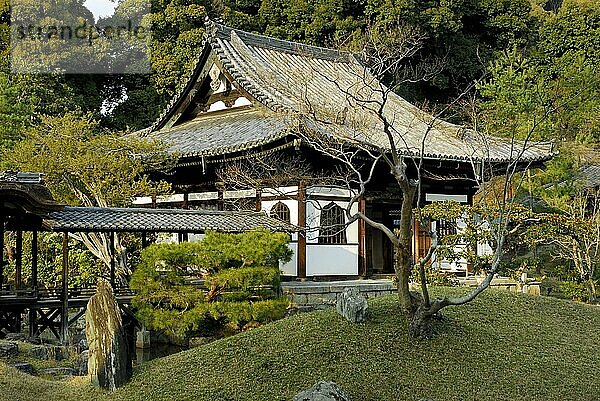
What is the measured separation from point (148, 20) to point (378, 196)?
23046mm

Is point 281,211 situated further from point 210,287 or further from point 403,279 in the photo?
point 403,279

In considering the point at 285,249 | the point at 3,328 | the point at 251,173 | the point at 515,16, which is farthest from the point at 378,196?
the point at 515,16

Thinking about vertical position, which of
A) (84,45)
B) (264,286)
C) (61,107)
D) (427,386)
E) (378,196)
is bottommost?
(427,386)

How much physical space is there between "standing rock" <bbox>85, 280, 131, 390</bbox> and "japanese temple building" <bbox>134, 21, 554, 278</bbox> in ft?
21.5

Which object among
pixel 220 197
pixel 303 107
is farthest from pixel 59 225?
pixel 220 197

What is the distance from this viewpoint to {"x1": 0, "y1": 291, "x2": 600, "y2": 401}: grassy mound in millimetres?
9547

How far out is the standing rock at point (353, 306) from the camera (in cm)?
1170

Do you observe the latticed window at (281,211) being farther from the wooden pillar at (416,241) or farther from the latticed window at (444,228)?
the latticed window at (444,228)

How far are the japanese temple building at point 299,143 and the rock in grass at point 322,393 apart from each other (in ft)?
22.7

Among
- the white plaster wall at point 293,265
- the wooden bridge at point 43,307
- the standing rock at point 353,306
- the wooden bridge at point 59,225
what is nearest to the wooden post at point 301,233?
the white plaster wall at point 293,265

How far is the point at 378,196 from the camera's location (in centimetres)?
1972

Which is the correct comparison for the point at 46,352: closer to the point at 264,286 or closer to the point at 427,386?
the point at 264,286

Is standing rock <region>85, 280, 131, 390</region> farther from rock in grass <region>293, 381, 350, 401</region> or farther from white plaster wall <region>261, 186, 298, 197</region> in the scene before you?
white plaster wall <region>261, 186, 298, 197</region>

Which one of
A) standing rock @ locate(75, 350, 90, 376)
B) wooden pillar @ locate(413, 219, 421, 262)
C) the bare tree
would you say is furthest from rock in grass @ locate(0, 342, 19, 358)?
wooden pillar @ locate(413, 219, 421, 262)
